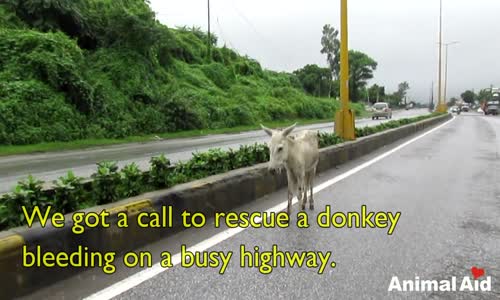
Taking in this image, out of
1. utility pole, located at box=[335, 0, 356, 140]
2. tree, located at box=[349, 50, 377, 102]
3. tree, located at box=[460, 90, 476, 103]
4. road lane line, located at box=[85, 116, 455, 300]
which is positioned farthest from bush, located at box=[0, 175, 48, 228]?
tree, located at box=[460, 90, 476, 103]

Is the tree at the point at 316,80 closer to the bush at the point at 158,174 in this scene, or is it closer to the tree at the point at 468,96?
the bush at the point at 158,174

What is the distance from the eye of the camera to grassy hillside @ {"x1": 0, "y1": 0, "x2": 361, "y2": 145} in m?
21.7

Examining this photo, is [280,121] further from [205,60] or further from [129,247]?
[129,247]

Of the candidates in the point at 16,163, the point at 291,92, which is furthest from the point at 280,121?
the point at 16,163

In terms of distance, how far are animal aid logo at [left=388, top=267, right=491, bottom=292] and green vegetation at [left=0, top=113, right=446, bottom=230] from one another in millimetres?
3031

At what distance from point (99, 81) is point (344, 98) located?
16.9 m

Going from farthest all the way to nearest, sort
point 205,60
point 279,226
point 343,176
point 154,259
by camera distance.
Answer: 1. point 205,60
2. point 343,176
3. point 279,226
4. point 154,259

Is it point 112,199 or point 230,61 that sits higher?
point 230,61

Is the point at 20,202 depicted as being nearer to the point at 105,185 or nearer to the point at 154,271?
the point at 105,185

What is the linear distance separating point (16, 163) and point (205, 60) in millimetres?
36158

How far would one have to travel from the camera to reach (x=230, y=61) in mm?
55625

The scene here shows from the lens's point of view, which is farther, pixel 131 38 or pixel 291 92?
pixel 291 92

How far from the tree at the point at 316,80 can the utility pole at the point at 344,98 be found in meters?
75.0

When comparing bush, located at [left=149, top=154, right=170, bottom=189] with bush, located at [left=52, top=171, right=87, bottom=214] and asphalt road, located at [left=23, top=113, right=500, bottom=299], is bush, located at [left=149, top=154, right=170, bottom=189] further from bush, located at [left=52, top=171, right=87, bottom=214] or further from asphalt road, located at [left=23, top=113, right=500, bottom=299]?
bush, located at [left=52, top=171, right=87, bottom=214]
